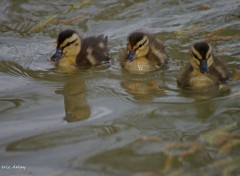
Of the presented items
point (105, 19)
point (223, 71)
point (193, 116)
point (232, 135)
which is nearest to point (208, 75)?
point (223, 71)

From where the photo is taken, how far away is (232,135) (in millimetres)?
3287

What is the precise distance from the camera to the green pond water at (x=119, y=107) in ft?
10.1

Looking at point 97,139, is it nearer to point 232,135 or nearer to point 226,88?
point 232,135

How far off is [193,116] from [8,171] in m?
1.29

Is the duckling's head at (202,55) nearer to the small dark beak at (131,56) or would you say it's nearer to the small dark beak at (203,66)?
the small dark beak at (203,66)

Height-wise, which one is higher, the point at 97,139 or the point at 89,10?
the point at 89,10

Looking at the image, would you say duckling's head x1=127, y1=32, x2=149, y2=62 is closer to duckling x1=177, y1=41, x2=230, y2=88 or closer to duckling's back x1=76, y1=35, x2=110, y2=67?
duckling's back x1=76, y1=35, x2=110, y2=67

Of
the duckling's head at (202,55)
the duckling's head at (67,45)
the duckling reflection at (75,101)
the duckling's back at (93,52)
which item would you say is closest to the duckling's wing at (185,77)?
the duckling's head at (202,55)

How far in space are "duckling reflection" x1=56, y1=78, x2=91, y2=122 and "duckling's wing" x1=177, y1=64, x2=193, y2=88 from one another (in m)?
0.78

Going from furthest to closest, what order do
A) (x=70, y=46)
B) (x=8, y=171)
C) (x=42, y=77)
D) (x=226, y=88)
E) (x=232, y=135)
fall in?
(x=70, y=46)
(x=42, y=77)
(x=226, y=88)
(x=232, y=135)
(x=8, y=171)

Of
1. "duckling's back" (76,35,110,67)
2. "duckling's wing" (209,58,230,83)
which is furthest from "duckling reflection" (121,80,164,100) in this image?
"duckling's back" (76,35,110,67)

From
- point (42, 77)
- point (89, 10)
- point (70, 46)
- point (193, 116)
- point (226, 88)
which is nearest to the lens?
point (193, 116)

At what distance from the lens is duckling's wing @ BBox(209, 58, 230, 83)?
14.4 feet

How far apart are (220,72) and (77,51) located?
5.02ft
